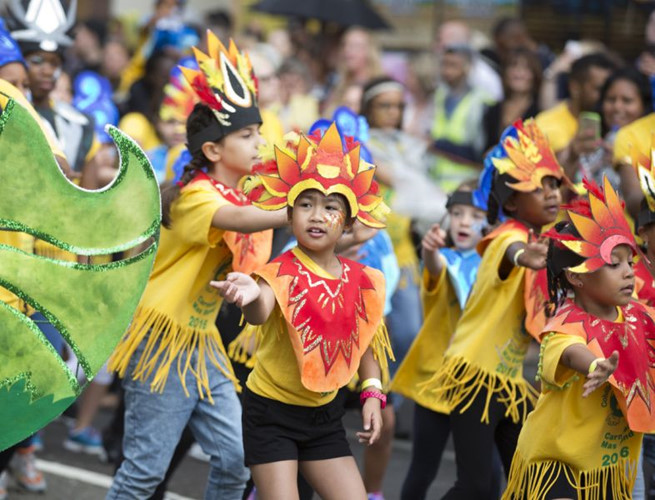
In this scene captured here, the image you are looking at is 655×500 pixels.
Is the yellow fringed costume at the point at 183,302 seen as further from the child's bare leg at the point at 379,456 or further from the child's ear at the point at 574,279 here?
the child's ear at the point at 574,279

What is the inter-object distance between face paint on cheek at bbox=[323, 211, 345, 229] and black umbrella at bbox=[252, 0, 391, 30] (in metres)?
7.41

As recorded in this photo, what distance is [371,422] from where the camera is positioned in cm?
481

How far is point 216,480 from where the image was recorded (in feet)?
17.7

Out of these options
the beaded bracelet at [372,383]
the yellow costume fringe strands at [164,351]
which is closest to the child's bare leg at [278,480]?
the beaded bracelet at [372,383]

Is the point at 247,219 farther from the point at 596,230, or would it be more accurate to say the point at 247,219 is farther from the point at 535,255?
the point at 596,230

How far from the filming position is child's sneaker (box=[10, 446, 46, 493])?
22.0 feet

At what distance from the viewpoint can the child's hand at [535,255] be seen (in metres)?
5.09

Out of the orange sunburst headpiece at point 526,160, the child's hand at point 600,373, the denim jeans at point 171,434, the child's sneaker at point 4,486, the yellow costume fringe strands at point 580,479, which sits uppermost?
the orange sunburst headpiece at point 526,160

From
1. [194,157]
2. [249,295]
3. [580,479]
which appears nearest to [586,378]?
[580,479]

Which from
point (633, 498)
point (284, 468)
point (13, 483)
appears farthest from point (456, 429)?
point (13, 483)

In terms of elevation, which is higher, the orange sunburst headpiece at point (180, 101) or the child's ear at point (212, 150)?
the orange sunburst headpiece at point (180, 101)

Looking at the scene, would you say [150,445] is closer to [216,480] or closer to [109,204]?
[216,480]

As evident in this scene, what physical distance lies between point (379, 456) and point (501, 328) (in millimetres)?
1210

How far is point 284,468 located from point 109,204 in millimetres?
1121
